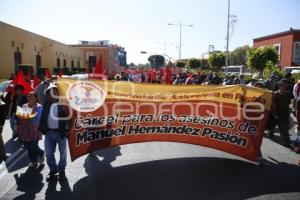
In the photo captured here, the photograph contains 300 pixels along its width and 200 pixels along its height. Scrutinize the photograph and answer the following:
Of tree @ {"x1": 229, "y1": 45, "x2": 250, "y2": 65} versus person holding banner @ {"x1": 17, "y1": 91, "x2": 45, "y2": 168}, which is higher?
tree @ {"x1": 229, "y1": 45, "x2": 250, "y2": 65}

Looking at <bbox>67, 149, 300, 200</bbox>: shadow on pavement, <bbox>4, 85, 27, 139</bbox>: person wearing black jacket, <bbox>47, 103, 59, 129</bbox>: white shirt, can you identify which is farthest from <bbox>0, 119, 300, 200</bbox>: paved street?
<bbox>4, 85, 27, 139</bbox>: person wearing black jacket

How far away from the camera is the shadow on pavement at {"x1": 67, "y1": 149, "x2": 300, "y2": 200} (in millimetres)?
5573

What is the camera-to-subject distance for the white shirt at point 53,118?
247 inches

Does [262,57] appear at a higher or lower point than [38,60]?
higher

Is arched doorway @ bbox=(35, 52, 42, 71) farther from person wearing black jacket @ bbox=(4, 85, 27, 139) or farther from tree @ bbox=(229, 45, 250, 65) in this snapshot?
tree @ bbox=(229, 45, 250, 65)

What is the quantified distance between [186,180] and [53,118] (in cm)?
255

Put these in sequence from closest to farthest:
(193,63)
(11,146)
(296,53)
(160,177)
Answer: (160,177), (11,146), (296,53), (193,63)

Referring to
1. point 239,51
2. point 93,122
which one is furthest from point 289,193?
point 239,51

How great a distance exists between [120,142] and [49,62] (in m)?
41.8

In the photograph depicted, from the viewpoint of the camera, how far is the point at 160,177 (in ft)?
20.9

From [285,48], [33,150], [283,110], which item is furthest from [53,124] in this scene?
[285,48]

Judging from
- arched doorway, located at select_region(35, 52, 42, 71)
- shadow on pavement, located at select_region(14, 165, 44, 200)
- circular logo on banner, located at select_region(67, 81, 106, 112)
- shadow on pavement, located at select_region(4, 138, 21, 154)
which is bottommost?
shadow on pavement, located at select_region(4, 138, 21, 154)

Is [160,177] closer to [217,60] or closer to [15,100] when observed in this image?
[15,100]

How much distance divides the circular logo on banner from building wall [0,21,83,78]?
2455 centimetres
